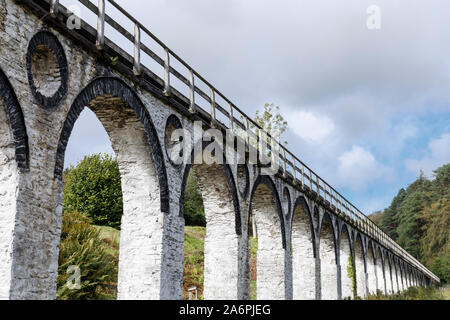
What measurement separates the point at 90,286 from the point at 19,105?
9.20m

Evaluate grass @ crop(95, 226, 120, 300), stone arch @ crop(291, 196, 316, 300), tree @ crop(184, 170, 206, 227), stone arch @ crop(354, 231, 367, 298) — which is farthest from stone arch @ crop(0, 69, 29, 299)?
tree @ crop(184, 170, 206, 227)

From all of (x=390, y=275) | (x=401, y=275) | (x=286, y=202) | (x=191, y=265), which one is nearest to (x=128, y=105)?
(x=286, y=202)

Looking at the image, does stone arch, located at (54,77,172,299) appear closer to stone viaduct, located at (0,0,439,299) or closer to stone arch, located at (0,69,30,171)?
stone viaduct, located at (0,0,439,299)

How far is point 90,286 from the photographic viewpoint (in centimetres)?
1494

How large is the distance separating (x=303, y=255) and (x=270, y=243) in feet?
11.7

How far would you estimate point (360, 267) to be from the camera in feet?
99.2

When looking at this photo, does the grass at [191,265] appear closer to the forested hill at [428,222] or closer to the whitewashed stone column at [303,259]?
the whitewashed stone column at [303,259]

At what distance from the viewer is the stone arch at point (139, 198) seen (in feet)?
33.3

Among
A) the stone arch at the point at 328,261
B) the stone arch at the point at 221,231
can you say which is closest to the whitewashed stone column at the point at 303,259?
the stone arch at the point at 328,261

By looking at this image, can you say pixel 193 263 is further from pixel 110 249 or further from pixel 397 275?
pixel 397 275

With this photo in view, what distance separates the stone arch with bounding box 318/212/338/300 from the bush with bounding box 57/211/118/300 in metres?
11.2

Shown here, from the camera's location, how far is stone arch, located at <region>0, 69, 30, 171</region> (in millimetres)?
6828
